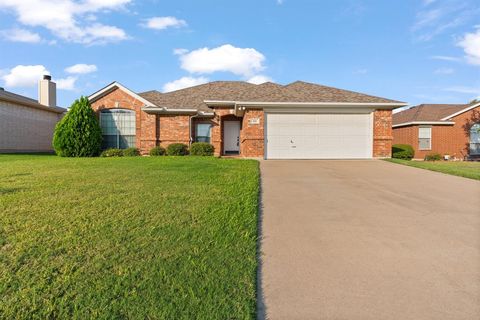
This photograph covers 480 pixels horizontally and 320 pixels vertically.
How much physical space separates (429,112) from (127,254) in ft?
83.2

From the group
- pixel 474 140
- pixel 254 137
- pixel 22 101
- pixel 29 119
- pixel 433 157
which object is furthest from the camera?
pixel 474 140

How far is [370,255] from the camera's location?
3.45m

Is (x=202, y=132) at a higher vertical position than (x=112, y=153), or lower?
higher

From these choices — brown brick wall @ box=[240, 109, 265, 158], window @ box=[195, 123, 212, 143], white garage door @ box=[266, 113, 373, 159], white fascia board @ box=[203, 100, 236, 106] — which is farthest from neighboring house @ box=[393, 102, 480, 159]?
window @ box=[195, 123, 212, 143]

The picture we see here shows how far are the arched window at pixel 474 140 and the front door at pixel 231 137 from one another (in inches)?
702

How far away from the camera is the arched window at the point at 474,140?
20719 mm

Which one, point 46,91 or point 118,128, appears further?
point 46,91

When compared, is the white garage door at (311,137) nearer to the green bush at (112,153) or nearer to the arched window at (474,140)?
the green bush at (112,153)

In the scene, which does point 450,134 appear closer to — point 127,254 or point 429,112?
point 429,112

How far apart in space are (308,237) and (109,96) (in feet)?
52.7

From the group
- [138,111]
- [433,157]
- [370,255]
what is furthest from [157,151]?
[433,157]

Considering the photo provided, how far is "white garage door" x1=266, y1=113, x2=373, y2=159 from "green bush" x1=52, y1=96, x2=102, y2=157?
32.3 feet

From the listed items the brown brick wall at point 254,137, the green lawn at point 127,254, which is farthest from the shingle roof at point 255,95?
the green lawn at point 127,254

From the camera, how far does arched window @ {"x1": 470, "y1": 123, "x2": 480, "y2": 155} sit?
68.0 feet
